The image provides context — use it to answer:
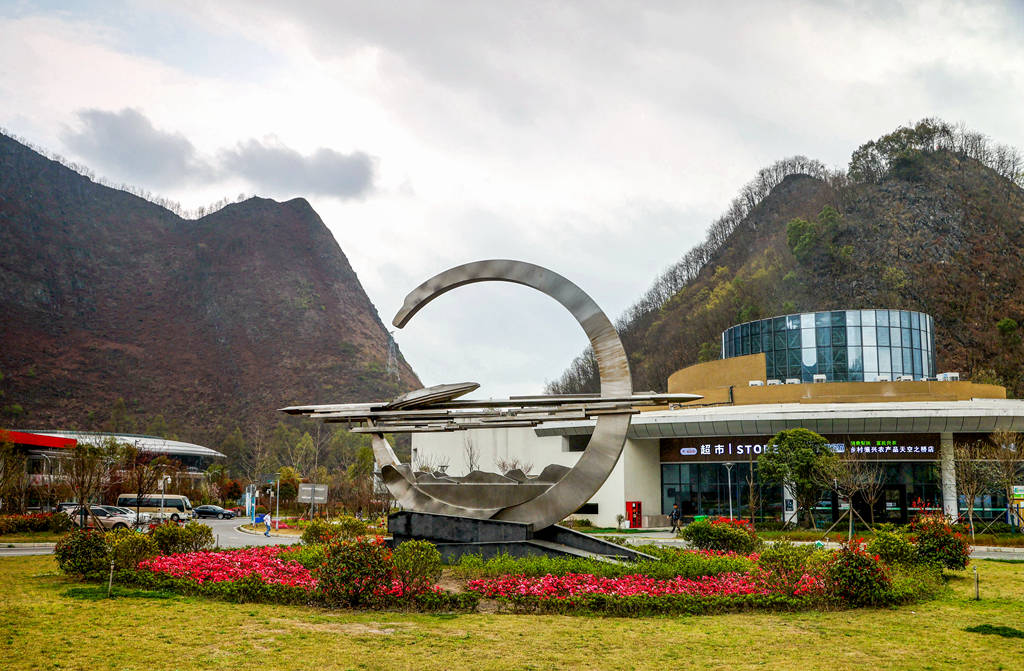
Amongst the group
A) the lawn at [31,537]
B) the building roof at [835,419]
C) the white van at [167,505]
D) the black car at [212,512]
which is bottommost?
the black car at [212,512]

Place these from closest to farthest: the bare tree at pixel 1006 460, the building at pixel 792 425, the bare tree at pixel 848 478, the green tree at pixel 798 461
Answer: the bare tree at pixel 1006 460 < the bare tree at pixel 848 478 < the green tree at pixel 798 461 < the building at pixel 792 425

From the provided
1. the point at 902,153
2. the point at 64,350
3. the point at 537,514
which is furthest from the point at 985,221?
the point at 64,350

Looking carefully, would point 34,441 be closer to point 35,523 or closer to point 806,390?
point 35,523

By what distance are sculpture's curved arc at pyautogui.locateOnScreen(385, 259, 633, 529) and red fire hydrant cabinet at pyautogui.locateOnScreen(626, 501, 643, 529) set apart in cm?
2533

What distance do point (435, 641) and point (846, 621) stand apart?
255 inches

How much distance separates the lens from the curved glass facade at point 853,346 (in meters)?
52.8

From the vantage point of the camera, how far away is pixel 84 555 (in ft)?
54.6

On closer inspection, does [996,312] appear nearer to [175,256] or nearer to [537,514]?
[537,514]

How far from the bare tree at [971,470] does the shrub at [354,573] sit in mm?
30020

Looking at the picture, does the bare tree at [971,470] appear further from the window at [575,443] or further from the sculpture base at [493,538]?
the sculpture base at [493,538]

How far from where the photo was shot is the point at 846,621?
12617mm

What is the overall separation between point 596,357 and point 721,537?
6.59 metres

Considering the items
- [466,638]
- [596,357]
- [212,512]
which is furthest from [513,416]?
[212,512]

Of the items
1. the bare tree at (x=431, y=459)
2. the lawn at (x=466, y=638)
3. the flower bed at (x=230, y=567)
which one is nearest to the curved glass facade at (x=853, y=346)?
the bare tree at (x=431, y=459)
